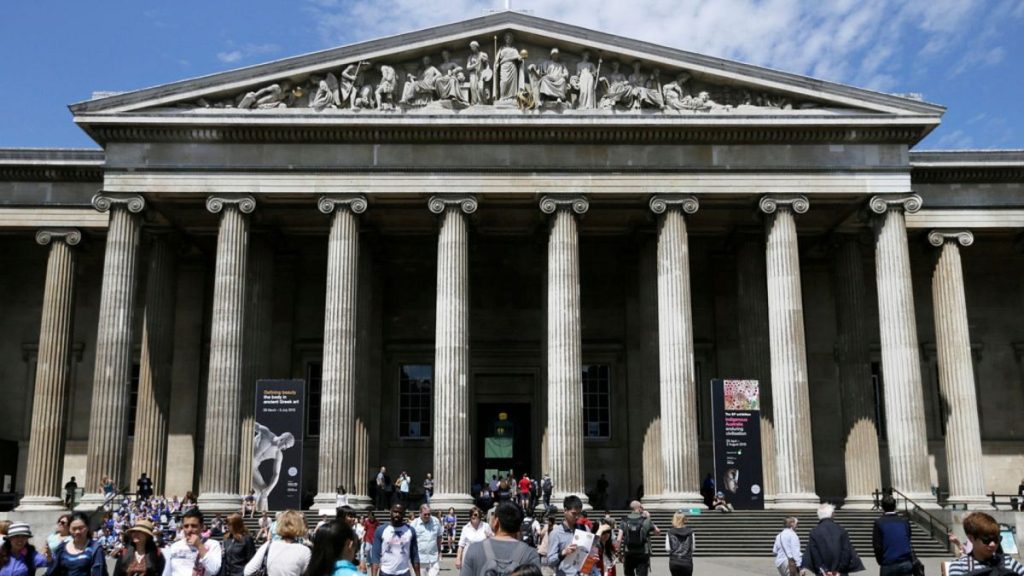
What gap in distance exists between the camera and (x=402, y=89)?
3108 centimetres

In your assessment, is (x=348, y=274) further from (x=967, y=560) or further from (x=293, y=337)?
(x=967, y=560)

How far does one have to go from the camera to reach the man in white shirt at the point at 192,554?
900 centimetres

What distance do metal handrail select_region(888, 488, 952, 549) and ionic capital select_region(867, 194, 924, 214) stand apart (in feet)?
27.5

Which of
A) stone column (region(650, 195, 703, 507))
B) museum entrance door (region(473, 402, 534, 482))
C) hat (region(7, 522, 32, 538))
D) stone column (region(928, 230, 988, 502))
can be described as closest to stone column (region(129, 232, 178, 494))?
museum entrance door (region(473, 402, 534, 482))

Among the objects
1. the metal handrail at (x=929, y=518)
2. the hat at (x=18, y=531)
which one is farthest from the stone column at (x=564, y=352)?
the hat at (x=18, y=531)

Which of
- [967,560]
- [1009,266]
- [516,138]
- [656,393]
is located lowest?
[967,560]

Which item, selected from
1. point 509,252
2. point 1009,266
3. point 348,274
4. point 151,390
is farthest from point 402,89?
point 1009,266

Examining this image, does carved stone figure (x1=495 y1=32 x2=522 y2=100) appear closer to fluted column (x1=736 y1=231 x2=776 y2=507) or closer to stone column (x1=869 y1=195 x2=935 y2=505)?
fluted column (x1=736 y1=231 x2=776 y2=507)

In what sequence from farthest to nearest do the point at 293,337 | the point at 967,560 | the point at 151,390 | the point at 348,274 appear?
the point at 293,337 → the point at 151,390 → the point at 348,274 → the point at 967,560

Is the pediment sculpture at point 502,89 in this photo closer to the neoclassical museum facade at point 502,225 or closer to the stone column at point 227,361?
the neoclassical museum facade at point 502,225

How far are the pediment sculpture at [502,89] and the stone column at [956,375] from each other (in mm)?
Result: 7311

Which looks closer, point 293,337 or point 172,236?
point 172,236

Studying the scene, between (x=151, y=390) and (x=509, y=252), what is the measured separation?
1368 centimetres

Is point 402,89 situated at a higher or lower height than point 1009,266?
higher
